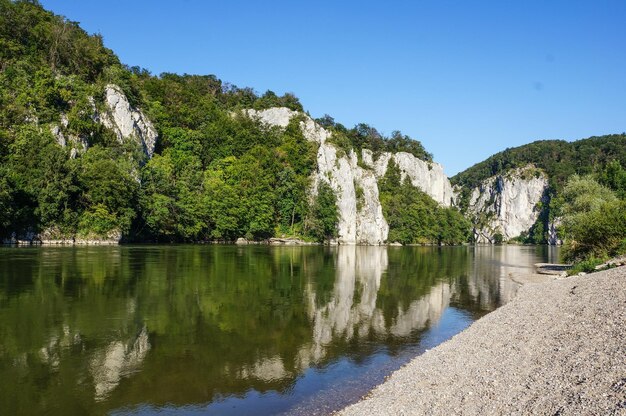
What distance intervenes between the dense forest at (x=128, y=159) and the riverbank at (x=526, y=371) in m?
65.2

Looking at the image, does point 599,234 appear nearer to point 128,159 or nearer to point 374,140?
point 128,159

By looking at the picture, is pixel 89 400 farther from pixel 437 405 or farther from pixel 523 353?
pixel 523 353

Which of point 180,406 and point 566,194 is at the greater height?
point 566,194

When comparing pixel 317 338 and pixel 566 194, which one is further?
pixel 566 194

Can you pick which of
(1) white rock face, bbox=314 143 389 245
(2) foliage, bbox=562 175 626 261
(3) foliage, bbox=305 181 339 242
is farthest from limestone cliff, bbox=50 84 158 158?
(2) foliage, bbox=562 175 626 261

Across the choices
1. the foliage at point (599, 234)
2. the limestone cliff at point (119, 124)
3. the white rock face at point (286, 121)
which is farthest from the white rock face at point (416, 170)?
the foliage at point (599, 234)

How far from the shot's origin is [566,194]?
64375mm

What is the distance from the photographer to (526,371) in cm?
1237

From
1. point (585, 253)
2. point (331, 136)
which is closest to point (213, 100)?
point (331, 136)

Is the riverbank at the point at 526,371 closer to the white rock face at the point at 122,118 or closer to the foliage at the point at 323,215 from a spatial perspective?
the white rock face at the point at 122,118

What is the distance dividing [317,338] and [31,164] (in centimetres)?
6904

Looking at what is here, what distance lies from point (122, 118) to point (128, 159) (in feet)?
45.8

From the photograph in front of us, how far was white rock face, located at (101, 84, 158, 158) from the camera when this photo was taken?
9726 centimetres

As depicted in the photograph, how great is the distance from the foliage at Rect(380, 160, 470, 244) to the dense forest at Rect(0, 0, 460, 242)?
2836 cm
